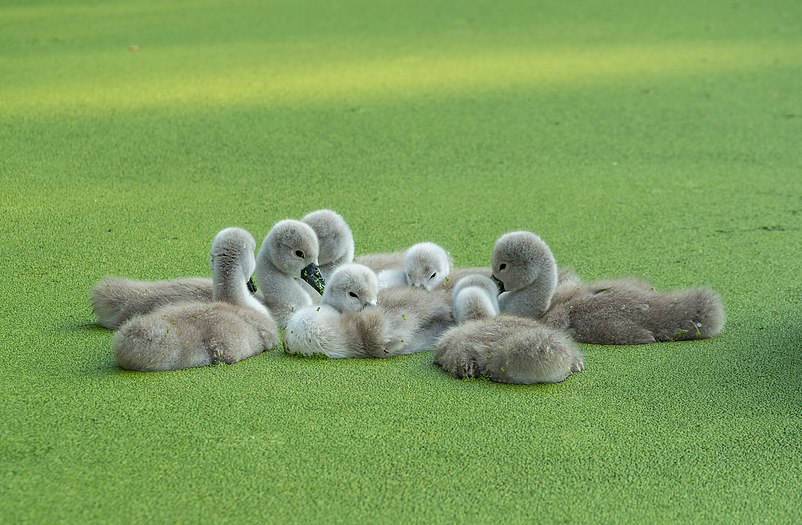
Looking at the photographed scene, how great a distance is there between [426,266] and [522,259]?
0.29 m

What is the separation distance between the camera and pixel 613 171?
15.6 ft

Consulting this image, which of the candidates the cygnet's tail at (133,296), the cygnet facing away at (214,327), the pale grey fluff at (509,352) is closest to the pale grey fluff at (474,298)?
A: the pale grey fluff at (509,352)

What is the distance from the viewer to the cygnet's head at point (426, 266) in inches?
128

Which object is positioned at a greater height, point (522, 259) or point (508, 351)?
point (522, 259)

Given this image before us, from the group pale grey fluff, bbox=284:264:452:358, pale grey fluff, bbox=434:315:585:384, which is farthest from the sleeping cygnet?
pale grey fluff, bbox=284:264:452:358

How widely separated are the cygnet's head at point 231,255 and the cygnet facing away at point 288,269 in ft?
0.42

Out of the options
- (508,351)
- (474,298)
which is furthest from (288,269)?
(508,351)

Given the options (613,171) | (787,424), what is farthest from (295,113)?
(787,424)

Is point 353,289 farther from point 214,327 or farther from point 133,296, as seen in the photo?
point 133,296

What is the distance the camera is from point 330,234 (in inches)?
132

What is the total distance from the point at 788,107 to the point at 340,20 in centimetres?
294

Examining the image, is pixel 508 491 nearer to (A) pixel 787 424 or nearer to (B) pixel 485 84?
(A) pixel 787 424

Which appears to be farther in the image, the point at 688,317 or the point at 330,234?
the point at 330,234

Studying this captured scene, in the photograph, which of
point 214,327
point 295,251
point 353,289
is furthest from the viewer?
point 295,251
